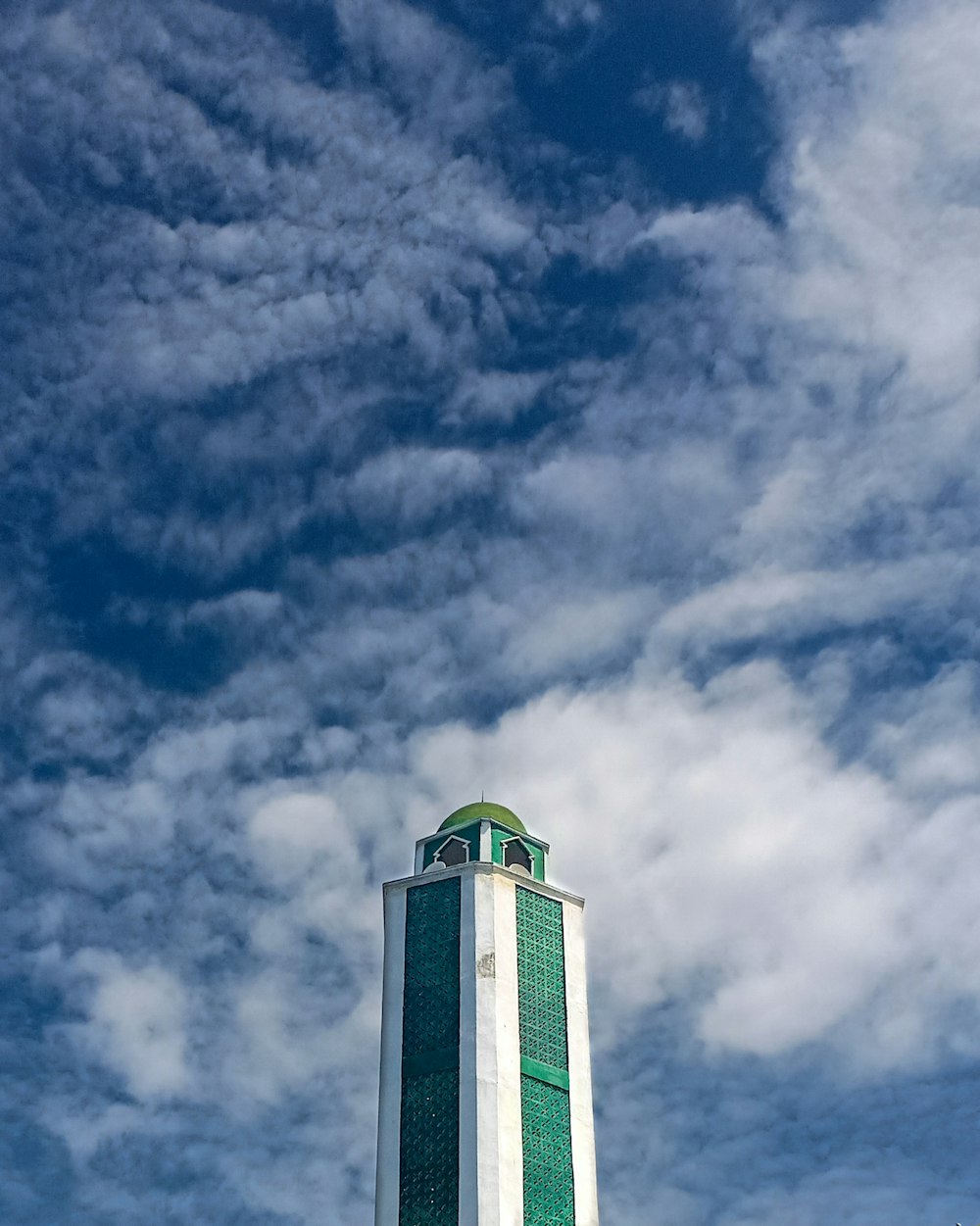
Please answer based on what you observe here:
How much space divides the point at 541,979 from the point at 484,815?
14.1 ft

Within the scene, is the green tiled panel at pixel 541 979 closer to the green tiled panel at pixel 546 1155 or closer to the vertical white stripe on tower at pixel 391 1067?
the green tiled panel at pixel 546 1155

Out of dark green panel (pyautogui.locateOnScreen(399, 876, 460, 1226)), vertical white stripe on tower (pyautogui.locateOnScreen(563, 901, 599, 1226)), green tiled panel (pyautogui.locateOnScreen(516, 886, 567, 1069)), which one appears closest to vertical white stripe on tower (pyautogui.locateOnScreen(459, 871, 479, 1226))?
dark green panel (pyautogui.locateOnScreen(399, 876, 460, 1226))

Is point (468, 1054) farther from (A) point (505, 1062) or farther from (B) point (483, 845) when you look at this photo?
(B) point (483, 845)

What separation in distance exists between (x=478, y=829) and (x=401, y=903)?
8.38 ft

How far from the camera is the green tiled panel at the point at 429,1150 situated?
27672 mm

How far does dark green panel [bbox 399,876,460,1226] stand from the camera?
27922 mm

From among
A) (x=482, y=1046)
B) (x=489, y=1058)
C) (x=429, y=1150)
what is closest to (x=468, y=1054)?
(x=482, y=1046)

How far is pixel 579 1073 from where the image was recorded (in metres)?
30.4

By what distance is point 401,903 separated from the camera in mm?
32031

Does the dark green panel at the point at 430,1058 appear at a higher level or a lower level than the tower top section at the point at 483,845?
lower

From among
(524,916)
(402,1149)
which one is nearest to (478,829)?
(524,916)

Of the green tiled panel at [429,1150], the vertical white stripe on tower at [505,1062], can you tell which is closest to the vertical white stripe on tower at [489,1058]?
the vertical white stripe on tower at [505,1062]

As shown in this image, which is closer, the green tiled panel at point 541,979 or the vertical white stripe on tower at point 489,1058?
the vertical white stripe on tower at point 489,1058

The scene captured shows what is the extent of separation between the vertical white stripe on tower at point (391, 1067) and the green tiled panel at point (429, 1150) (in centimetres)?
18
